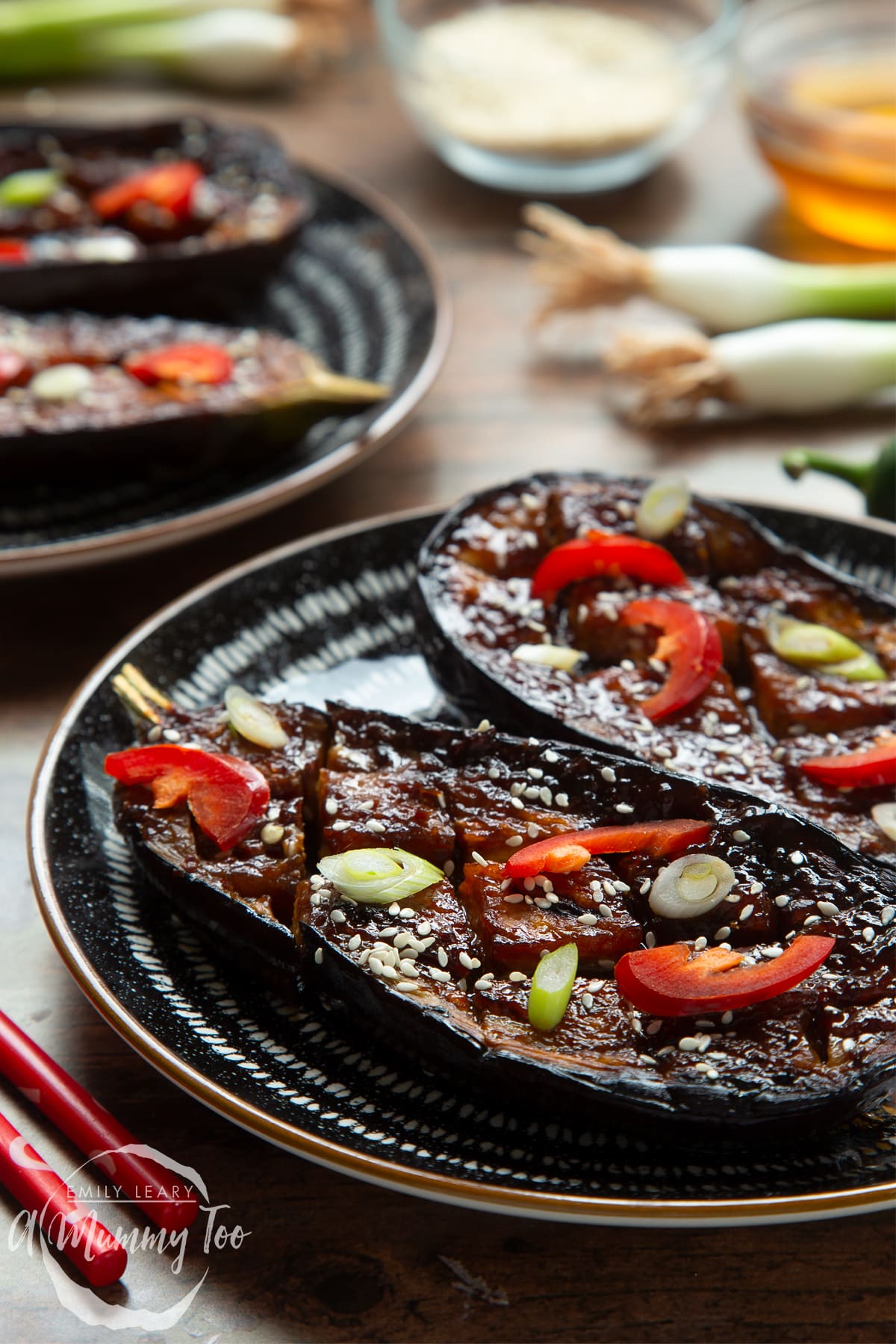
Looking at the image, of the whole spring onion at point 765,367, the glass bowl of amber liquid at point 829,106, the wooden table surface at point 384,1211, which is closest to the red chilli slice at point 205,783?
the wooden table surface at point 384,1211

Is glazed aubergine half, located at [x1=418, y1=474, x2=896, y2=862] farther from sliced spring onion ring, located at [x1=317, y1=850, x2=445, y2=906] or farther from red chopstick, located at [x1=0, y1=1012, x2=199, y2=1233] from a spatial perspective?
red chopstick, located at [x1=0, y1=1012, x2=199, y2=1233]

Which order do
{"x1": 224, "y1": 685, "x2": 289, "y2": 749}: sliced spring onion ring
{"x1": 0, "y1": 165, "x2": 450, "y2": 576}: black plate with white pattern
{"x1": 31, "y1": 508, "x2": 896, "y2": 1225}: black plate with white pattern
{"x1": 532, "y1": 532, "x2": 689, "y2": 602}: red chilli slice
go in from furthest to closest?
{"x1": 0, "y1": 165, "x2": 450, "y2": 576}: black plate with white pattern → {"x1": 532, "y1": 532, "x2": 689, "y2": 602}: red chilli slice → {"x1": 224, "y1": 685, "x2": 289, "y2": 749}: sliced spring onion ring → {"x1": 31, "y1": 508, "x2": 896, "y2": 1225}: black plate with white pattern

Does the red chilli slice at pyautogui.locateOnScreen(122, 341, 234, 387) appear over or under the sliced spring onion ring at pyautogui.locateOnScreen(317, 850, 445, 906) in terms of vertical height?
over

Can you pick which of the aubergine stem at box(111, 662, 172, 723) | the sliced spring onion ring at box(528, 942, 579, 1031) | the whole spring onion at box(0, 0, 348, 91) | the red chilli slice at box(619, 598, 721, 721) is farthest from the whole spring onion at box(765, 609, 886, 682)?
the whole spring onion at box(0, 0, 348, 91)

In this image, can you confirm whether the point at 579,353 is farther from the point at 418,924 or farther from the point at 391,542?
the point at 418,924

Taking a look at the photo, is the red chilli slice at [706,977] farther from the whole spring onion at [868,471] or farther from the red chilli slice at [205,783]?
the whole spring onion at [868,471]

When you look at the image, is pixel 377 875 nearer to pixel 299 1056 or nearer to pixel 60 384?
pixel 299 1056

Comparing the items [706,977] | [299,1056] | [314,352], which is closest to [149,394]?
[314,352]
